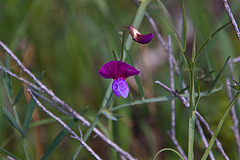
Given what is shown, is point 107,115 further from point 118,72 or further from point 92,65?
point 92,65

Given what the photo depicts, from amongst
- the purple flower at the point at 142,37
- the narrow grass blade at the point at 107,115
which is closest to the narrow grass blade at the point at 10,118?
the narrow grass blade at the point at 107,115

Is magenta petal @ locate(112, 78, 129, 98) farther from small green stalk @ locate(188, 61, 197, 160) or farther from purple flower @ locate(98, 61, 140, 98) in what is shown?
small green stalk @ locate(188, 61, 197, 160)

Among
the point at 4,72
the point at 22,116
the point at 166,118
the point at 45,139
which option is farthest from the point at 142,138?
the point at 4,72

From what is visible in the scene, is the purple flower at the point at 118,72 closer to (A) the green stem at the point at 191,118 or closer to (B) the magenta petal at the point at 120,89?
(B) the magenta petal at the point at 120,89

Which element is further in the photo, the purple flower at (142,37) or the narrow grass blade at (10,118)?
the narrow grass blade at (10,118)

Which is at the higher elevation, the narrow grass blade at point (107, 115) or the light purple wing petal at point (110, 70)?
the light purple wing petal at point (110, 70)

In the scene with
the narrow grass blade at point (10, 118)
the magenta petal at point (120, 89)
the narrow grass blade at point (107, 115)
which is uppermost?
the magenta petal at point (120, 89)

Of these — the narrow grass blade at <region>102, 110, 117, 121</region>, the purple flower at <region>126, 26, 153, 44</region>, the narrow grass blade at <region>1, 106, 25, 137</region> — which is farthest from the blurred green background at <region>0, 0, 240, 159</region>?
the purple flower at <region>126, 26, 153, 44</region>

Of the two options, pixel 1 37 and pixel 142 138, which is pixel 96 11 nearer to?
pixel 1 37
